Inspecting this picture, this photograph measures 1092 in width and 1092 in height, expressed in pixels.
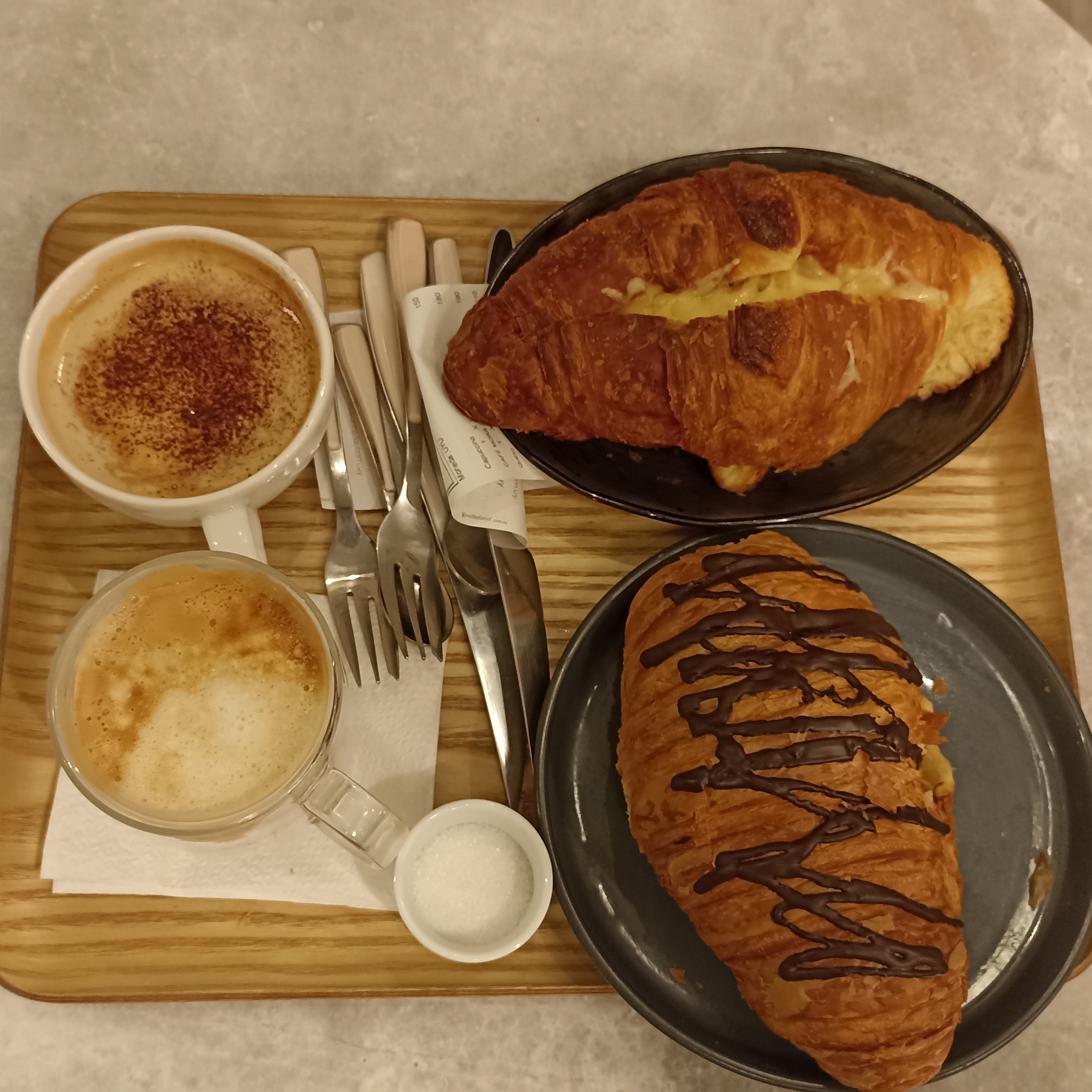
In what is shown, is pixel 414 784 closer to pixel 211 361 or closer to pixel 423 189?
pixel 211 361

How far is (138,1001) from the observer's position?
1.07m

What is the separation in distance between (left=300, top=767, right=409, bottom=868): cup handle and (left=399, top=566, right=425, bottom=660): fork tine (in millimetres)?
199

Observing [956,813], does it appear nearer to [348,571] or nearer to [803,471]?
[803,471]

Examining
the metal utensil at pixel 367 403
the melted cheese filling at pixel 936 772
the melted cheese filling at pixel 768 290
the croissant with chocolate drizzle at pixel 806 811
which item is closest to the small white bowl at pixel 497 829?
the croissant with chocolate drizzle at pixel 806 811

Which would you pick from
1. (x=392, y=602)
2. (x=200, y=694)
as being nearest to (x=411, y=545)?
(x=392, y=602)

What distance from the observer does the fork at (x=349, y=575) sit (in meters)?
1.13

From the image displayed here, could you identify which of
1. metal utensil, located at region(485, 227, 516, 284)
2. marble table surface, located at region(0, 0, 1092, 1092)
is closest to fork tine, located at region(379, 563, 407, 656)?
metal utensil, located at region(485, 227, 516, 284)

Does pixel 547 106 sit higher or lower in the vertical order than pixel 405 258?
higher

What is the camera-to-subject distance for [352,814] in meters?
1.01

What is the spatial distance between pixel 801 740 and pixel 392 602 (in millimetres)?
547

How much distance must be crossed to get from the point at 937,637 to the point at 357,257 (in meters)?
0.99

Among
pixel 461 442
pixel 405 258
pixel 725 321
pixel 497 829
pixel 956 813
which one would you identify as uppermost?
pixel 725 321

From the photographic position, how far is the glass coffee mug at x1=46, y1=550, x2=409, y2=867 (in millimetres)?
967

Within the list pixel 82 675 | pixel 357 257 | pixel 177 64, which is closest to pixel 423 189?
pixel 357 257
